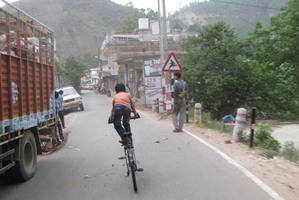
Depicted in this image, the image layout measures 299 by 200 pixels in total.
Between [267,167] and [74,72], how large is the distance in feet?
229

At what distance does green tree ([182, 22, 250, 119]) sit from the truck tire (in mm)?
13702

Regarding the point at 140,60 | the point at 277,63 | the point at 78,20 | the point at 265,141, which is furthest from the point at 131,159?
the point at 78,20

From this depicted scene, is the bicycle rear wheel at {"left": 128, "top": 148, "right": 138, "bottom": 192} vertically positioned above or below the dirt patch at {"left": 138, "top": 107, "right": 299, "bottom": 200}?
above

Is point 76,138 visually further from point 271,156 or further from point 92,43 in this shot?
point 92,43

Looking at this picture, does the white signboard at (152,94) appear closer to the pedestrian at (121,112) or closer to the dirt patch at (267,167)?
the dirt patch at (267,167)

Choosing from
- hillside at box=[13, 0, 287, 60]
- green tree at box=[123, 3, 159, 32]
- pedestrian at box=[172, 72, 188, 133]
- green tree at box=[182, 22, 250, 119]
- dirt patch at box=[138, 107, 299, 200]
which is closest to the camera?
dirt patch at box=[138, 107, 299, 200]

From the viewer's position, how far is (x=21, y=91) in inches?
301

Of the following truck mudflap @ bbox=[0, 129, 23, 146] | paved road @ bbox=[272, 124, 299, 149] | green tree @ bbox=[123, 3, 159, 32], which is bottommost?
paved road @ bbox=[272, 124, 299, 149]

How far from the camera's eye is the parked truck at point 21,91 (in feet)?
22.7

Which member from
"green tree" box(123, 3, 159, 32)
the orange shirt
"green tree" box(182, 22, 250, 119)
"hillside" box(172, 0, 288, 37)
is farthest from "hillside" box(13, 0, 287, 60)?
the orange shirt


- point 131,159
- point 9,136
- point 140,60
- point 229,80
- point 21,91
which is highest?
point 140,60

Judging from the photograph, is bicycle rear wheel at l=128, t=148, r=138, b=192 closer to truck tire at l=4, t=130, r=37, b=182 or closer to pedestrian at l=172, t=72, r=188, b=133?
truck tire at l=4, t=130, r=37, b=182

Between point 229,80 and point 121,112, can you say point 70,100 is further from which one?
point 121,112

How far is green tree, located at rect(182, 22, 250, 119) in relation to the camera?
70.1ft
